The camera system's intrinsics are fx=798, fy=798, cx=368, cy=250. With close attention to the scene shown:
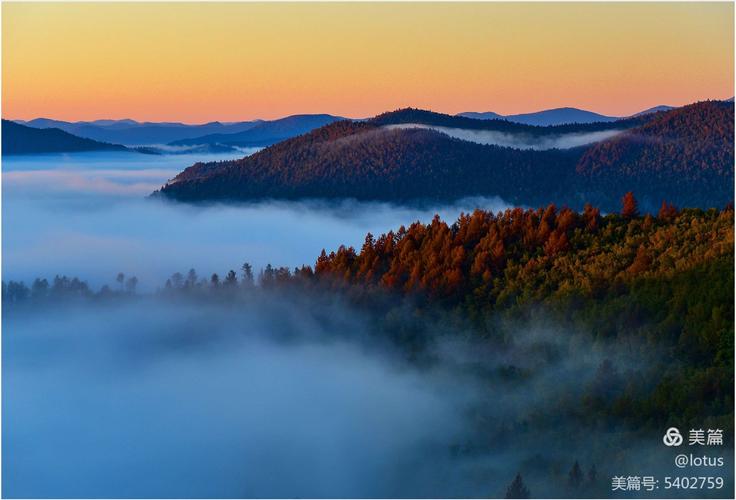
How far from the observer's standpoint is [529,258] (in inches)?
2717

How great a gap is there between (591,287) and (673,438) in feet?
78.3

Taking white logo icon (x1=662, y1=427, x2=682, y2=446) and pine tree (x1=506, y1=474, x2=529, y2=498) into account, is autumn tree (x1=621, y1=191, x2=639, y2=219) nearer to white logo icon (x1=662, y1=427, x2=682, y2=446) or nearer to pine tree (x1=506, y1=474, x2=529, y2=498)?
white logo icon (x1=662, y1=427, x2=682, y2=446)

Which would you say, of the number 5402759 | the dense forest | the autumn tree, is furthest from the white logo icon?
the autumn tree

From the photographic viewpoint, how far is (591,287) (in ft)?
186

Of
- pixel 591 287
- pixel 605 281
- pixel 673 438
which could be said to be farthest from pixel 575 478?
pixel 605 281

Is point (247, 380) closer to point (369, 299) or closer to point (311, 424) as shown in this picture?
point (369, 299)

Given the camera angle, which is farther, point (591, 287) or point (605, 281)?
point (605, 281)

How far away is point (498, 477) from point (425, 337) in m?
25.3

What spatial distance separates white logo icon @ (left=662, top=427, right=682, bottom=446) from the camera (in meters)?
33.4

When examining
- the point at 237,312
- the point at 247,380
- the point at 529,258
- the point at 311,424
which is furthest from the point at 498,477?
the point at 237,312

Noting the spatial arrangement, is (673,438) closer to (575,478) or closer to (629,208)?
(575,478)

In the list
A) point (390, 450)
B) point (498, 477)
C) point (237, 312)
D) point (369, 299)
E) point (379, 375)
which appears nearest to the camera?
point (498, 477)

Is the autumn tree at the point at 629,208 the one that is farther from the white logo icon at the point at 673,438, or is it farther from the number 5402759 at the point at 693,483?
the number 5402759 at the point at 693,483

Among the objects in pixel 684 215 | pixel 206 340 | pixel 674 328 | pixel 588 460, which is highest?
pixel 684 215
